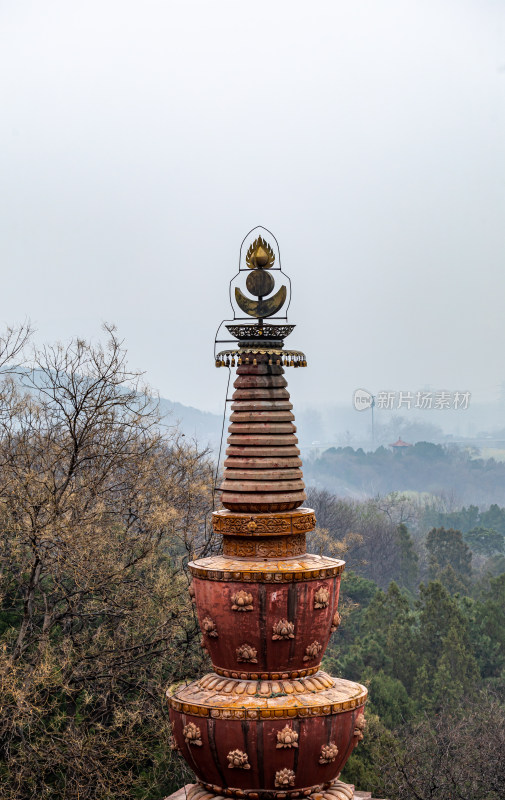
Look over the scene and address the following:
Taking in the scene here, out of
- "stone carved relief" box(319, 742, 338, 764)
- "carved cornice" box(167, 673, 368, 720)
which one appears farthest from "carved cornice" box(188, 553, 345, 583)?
"stone carved relief" box(319, 742, 338, 764)

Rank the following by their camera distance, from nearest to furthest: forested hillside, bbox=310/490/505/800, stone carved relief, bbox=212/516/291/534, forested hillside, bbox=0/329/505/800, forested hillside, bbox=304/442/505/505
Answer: stone carved relief, bbox=212/516/291/534 → forested hillside, bbox=0/329/505/800 → forested hillside, bbox=310/490/505/800 → forested hillside, bbox=304/442/505/505

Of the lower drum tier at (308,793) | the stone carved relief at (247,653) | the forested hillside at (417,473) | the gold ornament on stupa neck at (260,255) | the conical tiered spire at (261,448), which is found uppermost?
the forested hillside at (417,473)

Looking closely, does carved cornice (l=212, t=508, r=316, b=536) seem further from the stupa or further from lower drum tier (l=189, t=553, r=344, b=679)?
lower drum tier (l=189, t=553, r=344, b=679)

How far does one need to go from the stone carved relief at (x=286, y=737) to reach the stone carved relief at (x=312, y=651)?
1.06 metres

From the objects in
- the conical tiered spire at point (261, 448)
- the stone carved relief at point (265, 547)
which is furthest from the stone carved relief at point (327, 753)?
the conical tiered spire at point (261, 448)

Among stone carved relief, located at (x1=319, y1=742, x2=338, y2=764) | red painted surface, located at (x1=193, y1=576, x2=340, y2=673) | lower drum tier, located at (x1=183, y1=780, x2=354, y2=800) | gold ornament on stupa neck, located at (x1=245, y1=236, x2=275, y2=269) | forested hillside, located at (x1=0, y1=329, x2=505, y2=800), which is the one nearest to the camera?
stone carved relief, located at (x1=319, y1=742, x2=338, y2=764)

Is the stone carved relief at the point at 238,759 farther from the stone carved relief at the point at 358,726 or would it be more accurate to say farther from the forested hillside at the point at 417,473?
the forested hillside at the point at 417,473

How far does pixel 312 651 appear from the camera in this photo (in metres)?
13.5

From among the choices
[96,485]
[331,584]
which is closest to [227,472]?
[331,584]

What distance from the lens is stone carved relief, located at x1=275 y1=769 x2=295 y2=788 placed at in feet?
42.0

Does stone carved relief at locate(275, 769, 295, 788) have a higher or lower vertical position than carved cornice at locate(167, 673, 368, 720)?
lower

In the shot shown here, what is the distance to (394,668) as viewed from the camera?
37.0m

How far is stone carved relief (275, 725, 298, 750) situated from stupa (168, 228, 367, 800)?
0.05 feet

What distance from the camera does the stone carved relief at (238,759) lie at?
1277cm
